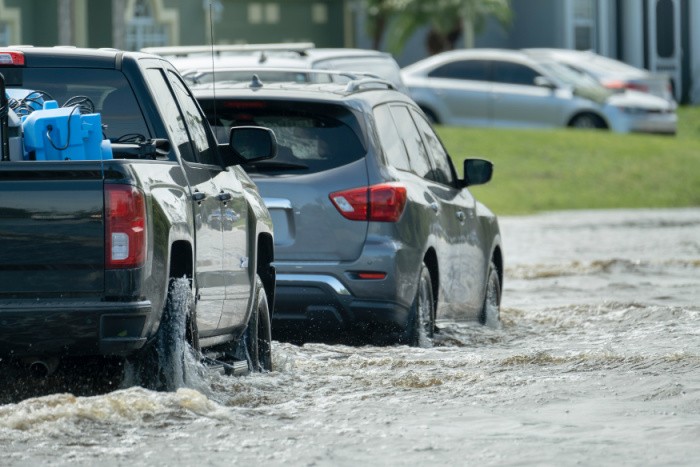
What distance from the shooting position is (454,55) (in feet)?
112

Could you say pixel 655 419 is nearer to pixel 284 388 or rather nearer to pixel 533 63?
pixel 284 388

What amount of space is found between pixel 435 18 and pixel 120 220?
40.5 metres

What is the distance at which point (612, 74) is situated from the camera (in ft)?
119

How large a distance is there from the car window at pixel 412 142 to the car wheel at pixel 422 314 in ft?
2.23

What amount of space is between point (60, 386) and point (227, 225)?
3.50 ft

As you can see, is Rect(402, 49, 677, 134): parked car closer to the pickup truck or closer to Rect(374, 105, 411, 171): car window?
Rect(374, 105, 411, 171): car window

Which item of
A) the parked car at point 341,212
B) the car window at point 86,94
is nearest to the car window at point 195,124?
the car window at point 86,94

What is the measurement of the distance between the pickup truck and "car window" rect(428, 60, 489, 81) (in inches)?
977

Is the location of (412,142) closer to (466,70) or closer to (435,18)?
(466,70)

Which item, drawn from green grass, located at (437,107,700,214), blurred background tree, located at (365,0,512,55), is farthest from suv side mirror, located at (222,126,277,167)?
blurred background tree, located at (365,0,512,55)

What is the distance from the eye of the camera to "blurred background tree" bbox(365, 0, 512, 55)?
1834 inches

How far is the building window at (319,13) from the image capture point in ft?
150

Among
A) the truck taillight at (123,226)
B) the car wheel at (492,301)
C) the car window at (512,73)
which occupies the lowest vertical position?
the car wheel at (492,301)

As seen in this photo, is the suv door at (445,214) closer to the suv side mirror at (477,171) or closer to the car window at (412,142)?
the car window at (412,142)
